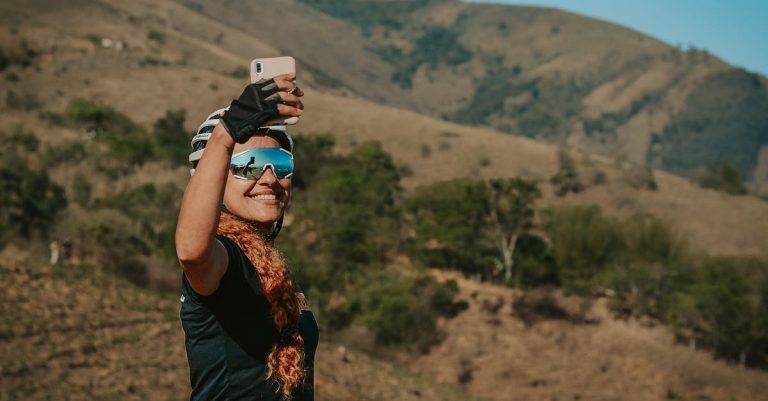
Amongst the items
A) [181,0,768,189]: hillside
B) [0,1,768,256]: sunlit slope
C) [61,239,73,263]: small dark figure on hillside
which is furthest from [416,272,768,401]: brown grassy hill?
[181,0,768,189]: hillside

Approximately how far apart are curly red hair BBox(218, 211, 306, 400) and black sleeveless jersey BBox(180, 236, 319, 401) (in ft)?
0.08

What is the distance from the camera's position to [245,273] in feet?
7.84

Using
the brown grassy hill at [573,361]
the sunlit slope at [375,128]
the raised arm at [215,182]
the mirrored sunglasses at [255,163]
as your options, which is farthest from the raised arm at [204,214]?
the sunlit slope at [375,128]

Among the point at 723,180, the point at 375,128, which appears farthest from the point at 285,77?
the point at 723,180

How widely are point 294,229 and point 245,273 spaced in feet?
119

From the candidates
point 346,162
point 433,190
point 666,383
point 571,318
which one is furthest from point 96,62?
point 666,383

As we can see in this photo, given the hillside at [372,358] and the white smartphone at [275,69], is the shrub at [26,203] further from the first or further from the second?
the white smartphone at [275,69]

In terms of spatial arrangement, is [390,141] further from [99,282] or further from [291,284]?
[291,284]

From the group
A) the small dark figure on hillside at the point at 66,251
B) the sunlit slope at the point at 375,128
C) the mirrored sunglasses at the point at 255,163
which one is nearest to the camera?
the mirrored sunglasses at the point at 255,163

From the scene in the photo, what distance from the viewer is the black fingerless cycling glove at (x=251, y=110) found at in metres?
2.18

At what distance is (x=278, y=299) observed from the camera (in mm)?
2494

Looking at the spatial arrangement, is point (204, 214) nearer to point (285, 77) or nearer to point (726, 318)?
point (285, 77)

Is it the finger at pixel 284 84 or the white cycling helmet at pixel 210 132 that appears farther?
the white cycling helmet at pixel 210 132

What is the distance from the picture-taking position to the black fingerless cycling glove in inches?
86.0
